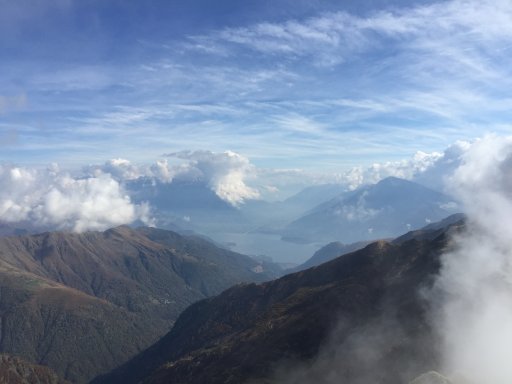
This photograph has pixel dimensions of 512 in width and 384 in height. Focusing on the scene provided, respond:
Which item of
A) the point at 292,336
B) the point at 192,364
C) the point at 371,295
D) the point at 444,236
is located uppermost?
the point at 444,236

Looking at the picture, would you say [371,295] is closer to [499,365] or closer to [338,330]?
[338,330]

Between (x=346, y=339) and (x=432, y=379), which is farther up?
(x=432, y=379)

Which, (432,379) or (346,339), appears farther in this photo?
(346,339)

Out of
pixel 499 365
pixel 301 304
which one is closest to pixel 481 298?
pixel 499 365

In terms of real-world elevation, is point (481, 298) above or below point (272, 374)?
above

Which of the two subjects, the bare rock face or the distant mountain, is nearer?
the bare rock face

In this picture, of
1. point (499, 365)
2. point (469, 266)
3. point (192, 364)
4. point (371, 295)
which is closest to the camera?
Result: point (499, 365)

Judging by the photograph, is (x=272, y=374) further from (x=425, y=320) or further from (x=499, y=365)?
(x=499, y=365)

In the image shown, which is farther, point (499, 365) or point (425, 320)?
point (425, 320)

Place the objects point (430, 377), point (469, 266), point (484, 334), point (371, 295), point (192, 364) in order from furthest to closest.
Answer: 1. point (192, 364)
2. point (371, 295)
3. point (469, 266)
4. point (484, 334)
5. point (430, 377)

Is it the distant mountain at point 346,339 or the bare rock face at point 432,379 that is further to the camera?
the distant mountain at point 346,339
